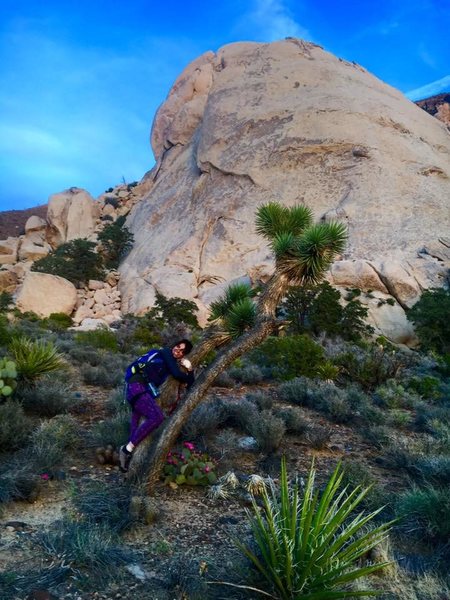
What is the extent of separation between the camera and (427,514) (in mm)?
3979

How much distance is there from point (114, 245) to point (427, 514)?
3984 centimetres

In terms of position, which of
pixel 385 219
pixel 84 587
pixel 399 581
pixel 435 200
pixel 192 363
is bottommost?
pixel 84 587

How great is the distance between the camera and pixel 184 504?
14.8 ft

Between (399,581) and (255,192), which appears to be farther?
(255,192)

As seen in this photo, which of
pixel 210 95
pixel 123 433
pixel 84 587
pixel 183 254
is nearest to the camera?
pixel 84 587

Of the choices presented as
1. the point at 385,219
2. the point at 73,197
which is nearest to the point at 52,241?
the point at 73,197

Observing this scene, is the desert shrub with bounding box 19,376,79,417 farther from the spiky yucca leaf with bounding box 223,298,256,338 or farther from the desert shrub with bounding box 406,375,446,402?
the desert shrub with bounding box 406,375,446,402

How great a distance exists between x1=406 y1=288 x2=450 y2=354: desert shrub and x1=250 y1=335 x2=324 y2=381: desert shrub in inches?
490

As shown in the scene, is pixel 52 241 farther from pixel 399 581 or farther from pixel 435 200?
pixel 399 581

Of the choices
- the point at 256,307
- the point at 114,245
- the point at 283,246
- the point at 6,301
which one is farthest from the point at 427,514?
the point at 114,245

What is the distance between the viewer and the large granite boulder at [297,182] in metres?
31.0

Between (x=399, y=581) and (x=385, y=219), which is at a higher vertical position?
(x=385, y=219)

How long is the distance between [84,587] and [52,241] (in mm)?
50404

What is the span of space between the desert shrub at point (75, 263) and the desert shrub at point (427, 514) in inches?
1429
